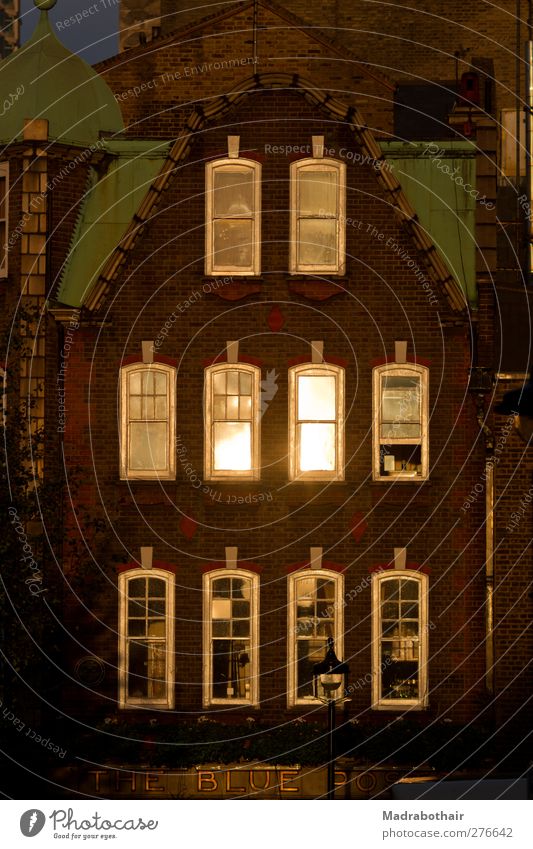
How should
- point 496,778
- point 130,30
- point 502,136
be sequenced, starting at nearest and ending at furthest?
point 496,778 → point 502,136 → point 130,30

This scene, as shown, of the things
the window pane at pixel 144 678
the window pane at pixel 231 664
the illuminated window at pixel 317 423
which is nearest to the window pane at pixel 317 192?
the illuminated window at pixel 317 423

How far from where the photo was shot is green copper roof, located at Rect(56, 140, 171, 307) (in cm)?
3400

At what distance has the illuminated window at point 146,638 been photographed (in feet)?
109

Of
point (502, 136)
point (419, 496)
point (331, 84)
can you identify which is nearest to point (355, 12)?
point (331, 84)

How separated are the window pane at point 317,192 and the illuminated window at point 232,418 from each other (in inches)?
118

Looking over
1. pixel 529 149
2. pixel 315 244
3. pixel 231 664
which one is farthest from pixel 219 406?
pixel 529 149

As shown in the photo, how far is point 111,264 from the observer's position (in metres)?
33.3

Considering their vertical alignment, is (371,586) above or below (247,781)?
above

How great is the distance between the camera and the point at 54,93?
34.5 metres

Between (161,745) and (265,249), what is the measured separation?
878 centimetres

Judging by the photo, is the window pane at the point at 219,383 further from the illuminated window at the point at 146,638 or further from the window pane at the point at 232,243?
the illuminated window at the point at 146,638

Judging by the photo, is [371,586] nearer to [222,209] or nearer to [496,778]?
[496,778]

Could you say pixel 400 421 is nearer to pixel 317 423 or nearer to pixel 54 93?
pixel 317 423

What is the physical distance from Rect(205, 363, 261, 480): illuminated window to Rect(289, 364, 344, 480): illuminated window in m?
0.69
